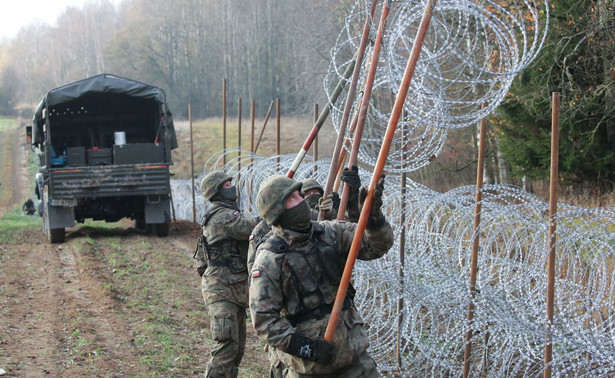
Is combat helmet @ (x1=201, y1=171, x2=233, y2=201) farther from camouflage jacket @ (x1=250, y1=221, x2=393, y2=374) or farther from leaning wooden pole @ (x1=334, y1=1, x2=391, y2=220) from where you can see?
camouflage jacket @ (x1=250, y1=221, x2=393, y2=374)

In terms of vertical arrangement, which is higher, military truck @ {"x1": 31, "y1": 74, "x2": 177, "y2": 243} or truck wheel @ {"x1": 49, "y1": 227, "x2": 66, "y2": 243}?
military truck @ {"x1": 31, "y1": 74, "x2": 177, "y2": 243}

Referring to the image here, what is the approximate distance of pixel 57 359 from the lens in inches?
281

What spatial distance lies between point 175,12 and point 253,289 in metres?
55.7

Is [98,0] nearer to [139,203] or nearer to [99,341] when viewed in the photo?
[139,203]

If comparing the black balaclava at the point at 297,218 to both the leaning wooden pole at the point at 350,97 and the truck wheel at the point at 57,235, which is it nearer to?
the leaning wooden pole at the point at 350,97

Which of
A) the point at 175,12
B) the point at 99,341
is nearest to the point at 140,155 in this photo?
the point at 99,341

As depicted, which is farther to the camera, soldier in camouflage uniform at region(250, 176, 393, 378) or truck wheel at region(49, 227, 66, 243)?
truck wheel at region(49, 227, 66, 243)

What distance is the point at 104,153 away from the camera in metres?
15.7

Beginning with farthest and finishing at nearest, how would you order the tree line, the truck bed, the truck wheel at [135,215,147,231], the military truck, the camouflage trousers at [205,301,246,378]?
the tree line < the truck wheel at [135,215,147,231] < the military truck < the truck bed < the camouflage trousers at [205,301,246,378]

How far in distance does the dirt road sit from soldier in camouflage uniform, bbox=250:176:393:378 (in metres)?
3.35

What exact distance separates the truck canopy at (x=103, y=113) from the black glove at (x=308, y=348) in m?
12.7

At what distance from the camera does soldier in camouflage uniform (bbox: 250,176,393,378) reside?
12.4ft

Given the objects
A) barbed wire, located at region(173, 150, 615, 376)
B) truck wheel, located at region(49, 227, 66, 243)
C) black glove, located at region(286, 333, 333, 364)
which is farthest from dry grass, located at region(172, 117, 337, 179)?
black glove, located at region(286, 333, 333, 364)

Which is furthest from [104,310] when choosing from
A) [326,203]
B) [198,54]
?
[198,54]
